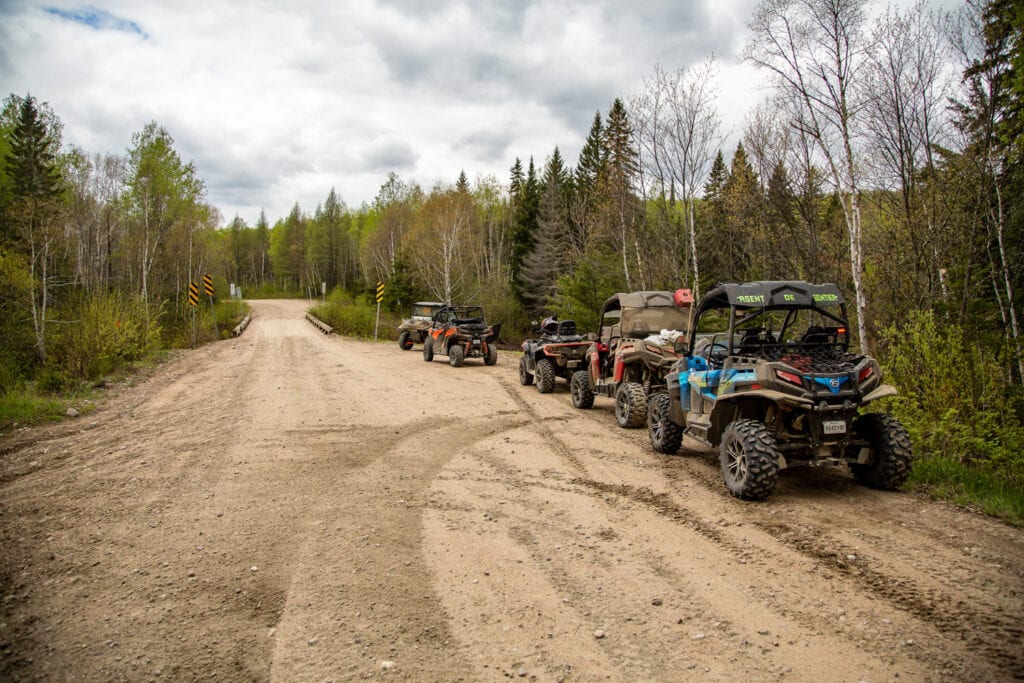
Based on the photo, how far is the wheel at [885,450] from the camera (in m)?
5.11

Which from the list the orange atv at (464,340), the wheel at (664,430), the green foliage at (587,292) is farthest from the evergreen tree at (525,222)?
the wheel at (664,430)

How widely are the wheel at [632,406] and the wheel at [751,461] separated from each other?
2.92 m

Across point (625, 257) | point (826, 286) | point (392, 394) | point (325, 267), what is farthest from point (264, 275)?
point (826, 286)

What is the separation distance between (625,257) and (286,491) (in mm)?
17379

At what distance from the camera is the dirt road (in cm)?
284

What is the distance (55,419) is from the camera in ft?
29.4

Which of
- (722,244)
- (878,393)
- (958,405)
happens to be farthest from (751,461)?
(722,244)

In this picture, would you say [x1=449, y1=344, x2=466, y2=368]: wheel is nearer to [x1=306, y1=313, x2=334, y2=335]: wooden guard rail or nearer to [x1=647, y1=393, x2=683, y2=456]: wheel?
[x1=647, y1=393, x2=683, y2=456]: wheel

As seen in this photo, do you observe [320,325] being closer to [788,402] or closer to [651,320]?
[651,320]

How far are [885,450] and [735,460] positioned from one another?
1287 millimetres

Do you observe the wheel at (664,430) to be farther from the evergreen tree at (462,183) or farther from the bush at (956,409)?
the evergreen tree at (462,183)

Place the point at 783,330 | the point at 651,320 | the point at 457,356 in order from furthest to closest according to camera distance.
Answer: the point at 457,356, the point at 651,320, the point at 783,330

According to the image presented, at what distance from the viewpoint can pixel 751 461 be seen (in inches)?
196

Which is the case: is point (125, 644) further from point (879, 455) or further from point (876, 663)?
point (879, 455)
